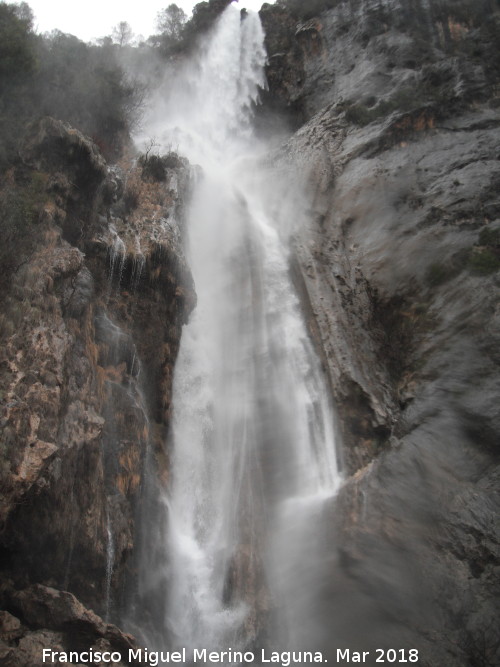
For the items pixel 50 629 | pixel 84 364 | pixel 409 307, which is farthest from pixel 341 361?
pixel 50 629

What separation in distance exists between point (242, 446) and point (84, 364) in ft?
16.8

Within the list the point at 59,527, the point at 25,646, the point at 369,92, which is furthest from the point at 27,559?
the point at 369,92

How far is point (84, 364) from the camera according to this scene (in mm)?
10195

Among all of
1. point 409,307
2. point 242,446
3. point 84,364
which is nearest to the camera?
point 84,364

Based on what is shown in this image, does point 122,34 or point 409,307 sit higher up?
point 122,34

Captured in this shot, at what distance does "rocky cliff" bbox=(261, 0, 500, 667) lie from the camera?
9266mm

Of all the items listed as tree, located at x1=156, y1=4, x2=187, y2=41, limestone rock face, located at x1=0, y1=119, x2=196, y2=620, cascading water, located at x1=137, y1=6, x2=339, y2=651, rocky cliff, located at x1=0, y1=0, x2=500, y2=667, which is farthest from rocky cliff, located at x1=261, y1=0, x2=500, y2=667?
tree, located at x1=156, y1=4, x2=187, y2=41

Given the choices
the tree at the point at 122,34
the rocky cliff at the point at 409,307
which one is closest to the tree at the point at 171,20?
the tree at the point at 122,34

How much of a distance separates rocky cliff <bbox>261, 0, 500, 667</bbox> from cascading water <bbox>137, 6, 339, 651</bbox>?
32.5 inches

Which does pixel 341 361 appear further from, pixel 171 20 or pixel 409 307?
pixel 171 20

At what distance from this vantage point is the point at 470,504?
9.73 meters

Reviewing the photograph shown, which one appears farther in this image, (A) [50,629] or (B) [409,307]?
(B) [409,307]

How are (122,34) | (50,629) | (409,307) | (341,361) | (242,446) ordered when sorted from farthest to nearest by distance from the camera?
(122,34) → (341,361) → (409,307) → (242,446) → (50,629)

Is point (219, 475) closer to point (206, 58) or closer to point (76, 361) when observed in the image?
point (76, 361)
